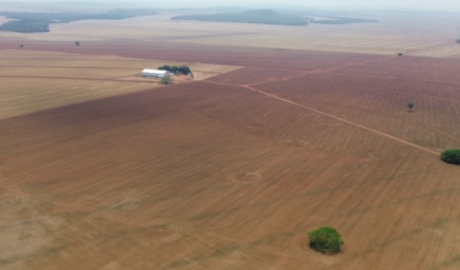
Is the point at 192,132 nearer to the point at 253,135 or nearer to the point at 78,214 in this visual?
the point at 253,135

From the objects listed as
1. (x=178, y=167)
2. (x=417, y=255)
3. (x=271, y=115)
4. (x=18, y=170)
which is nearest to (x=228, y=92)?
(x=271, y=115)

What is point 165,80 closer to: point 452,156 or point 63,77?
point 63,77

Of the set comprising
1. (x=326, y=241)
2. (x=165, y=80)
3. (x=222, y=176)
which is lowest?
(x=326, y=241)

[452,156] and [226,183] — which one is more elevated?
[452,156]

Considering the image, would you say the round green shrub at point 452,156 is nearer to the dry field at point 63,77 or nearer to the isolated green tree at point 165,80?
the dry field at point 63,77

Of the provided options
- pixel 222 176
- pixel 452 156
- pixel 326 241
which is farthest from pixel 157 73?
pixel 326 241

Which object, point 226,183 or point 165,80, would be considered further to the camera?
point 165,80
